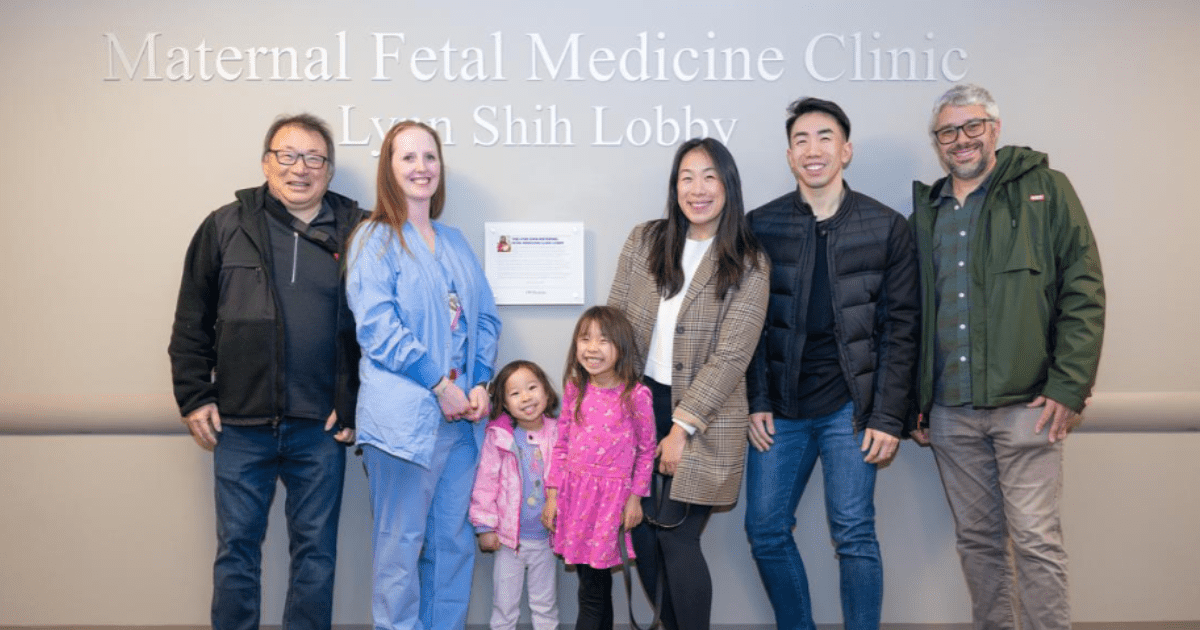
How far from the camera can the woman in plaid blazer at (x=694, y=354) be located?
8.59 ft

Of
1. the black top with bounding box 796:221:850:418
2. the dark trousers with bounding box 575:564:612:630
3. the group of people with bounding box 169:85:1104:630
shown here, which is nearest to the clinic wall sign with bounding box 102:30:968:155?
the group of people with bounding box 169:85:1104:630

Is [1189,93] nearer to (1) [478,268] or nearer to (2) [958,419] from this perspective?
(2) [958,419]

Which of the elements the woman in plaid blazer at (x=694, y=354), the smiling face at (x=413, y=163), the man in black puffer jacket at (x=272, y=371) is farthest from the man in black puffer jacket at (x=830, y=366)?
the man in black puffer jacket at (x=272, y=371)

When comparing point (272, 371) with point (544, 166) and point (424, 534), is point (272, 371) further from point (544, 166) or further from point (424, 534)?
point (544, 166)

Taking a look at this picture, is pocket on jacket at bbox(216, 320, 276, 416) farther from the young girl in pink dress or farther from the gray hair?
the gray hair

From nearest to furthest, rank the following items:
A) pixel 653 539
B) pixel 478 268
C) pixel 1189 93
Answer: pixel 653 539, pixel 478 268, pixel 1189 93

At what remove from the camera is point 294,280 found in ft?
9.38

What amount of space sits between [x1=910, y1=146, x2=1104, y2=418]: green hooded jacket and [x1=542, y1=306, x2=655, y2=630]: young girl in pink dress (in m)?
0.97

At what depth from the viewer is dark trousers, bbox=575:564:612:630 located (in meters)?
2.77

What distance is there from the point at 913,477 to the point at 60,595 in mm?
3260

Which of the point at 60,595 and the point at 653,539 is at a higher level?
the point at 653,539

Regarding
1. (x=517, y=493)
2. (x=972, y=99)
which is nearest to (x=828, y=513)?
(x=517, y=493)

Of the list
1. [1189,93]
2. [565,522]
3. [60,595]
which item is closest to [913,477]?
[565,522]

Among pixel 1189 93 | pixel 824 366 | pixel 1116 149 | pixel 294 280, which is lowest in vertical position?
pixel 824 366
